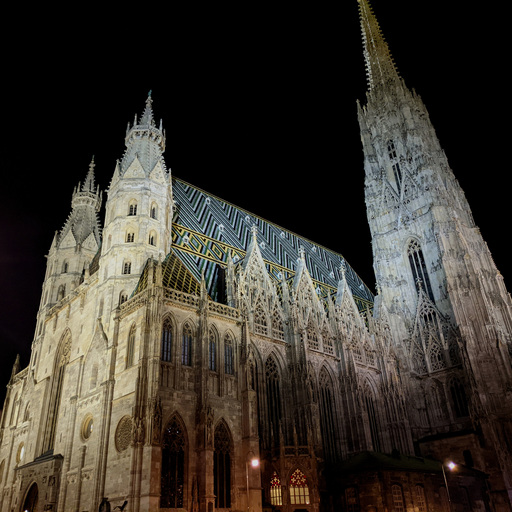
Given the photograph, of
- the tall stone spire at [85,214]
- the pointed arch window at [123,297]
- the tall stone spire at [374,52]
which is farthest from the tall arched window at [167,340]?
the tall stone spire at [374,52]

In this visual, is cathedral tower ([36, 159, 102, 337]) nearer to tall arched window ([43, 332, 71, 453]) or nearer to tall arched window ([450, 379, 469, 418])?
tall arched window ([43, 332, 71, 453])

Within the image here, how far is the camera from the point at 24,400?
3766 cm

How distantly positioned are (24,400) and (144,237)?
16724 mm

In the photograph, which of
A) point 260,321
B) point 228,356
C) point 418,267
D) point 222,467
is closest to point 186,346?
point 228,356

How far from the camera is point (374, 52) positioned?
231 feet

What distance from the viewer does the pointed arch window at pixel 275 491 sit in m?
28.9

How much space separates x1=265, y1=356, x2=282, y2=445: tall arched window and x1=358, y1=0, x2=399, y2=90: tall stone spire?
155 feet

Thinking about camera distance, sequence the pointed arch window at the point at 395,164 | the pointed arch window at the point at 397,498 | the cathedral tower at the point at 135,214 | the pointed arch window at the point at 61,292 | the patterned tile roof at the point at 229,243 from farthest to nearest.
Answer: the pointed arch window at the point at 395,164
the pointed arch window at the point at 61,292
the patterned tile roof at the point at 229,243
the cathedral tower at the point at 135,214
the pointed arch window at the point at 397,498

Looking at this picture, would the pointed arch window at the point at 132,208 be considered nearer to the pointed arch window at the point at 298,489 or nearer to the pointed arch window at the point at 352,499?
the pointed arch window at the point at 298,489

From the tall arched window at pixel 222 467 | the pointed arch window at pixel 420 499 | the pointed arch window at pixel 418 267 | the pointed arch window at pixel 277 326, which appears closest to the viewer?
the tall arched window at pixel 222 467

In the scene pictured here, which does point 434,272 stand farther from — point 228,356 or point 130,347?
point 130,347

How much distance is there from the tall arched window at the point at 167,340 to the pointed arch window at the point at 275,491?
1023 cm

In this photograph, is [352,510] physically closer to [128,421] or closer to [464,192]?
[128,421]

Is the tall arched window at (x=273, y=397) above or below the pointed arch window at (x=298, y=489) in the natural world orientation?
above
